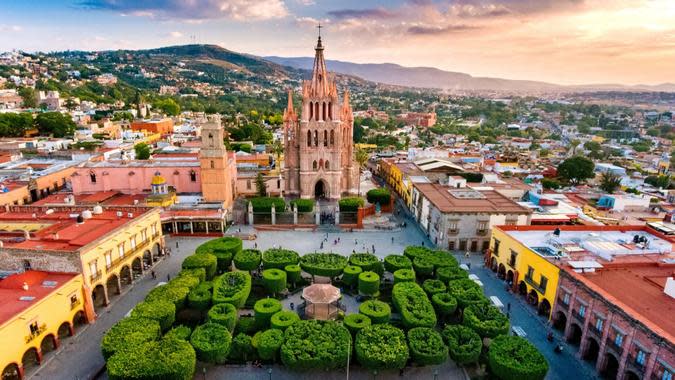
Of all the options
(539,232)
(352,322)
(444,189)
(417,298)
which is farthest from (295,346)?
(444,189)

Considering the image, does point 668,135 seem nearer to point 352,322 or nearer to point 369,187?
point 369,187

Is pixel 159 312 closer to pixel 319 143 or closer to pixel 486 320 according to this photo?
pixel 486 320

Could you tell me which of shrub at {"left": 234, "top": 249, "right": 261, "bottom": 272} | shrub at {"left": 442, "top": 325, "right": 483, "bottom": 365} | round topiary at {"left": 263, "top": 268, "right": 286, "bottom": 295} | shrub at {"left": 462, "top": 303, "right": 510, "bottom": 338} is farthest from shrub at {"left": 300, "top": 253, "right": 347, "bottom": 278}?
shrub at {"left": 462, "top": 303, "right": 510, "bottom": 338}

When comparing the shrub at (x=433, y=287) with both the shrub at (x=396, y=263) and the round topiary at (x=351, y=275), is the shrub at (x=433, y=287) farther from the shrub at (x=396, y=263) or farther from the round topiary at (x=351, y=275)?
the round topiary at (x=351, y=275)

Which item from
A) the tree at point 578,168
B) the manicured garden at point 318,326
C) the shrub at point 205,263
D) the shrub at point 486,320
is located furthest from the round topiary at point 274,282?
the tree at point 578,168

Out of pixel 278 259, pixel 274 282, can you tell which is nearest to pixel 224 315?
pixel 274 282
